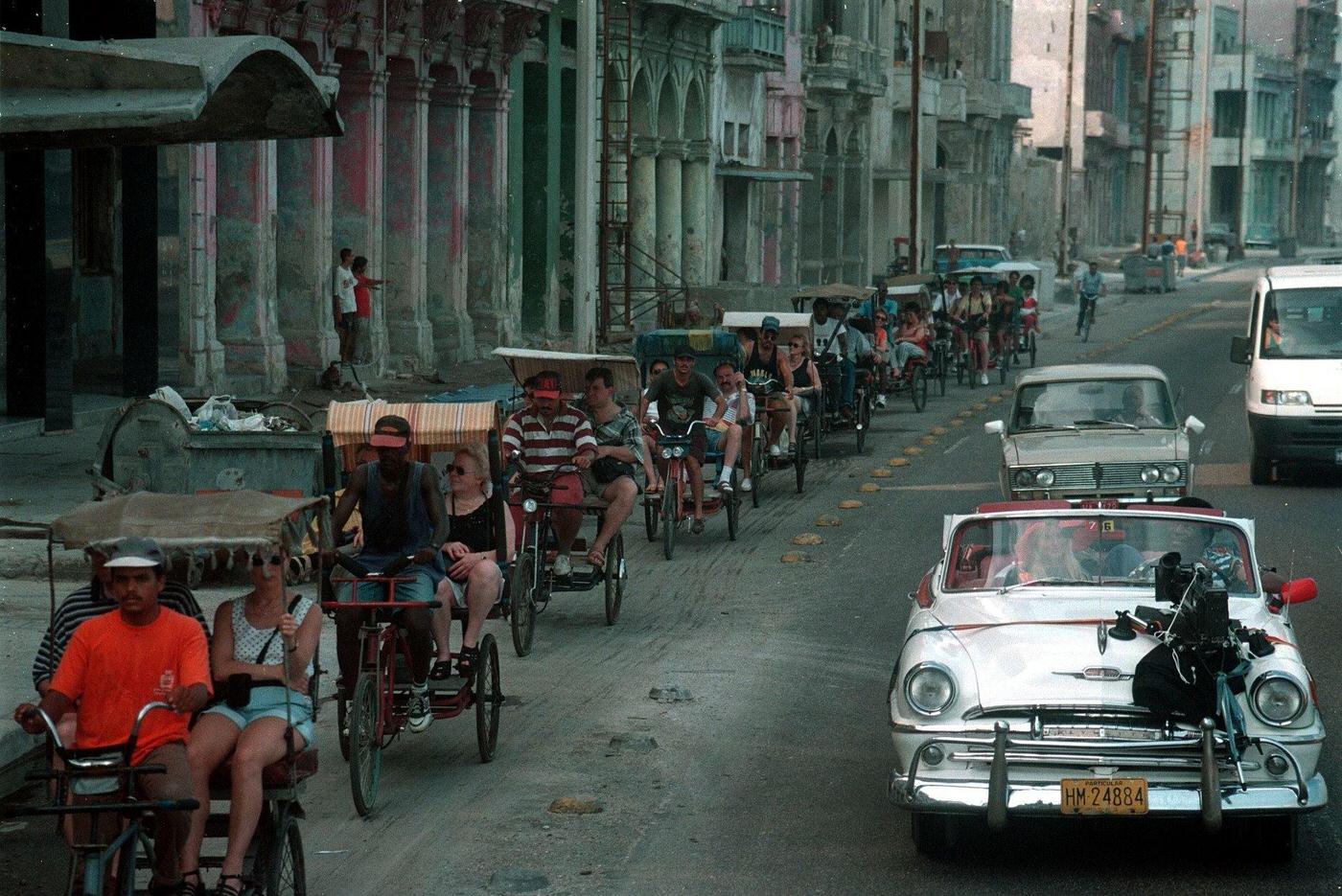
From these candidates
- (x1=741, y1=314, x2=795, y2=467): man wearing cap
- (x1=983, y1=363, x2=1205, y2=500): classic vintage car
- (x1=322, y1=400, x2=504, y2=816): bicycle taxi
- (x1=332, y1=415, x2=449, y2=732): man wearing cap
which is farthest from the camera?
(x1=741, y1=314, x2=795, y2=467): man wearing cap

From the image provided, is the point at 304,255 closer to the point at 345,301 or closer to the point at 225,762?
the point at 345,301

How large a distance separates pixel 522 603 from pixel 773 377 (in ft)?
30.6

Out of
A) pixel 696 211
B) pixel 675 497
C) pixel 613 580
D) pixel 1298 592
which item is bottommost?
pixel 613 580

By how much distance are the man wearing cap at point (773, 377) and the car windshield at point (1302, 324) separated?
4.75 metres

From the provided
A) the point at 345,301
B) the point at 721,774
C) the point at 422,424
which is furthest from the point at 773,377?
the point at 721,774

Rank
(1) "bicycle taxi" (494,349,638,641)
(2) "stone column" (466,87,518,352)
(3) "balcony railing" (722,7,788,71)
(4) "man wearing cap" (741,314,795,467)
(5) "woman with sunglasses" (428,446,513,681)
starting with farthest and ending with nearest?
(3) "balcony railing" (722,7,788,71) → (2) "stone column" (466,87,518,352) → (4) "man wearing cap" (741,314,795,467) → (1) "bicycle taxi" (494,349,638,641) → (5) "woman with sunglasses" (428,446,513,681)

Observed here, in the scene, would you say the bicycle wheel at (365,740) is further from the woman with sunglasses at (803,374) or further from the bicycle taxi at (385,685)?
the woman with sunglasses at (803,374)

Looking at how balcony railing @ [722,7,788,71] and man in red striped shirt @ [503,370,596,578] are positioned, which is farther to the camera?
balcony railing @ [722,7,788,71]

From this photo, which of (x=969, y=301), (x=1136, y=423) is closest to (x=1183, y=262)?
(x=969, y=301)

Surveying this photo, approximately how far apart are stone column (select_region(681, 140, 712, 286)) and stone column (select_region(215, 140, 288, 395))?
72.4 feet

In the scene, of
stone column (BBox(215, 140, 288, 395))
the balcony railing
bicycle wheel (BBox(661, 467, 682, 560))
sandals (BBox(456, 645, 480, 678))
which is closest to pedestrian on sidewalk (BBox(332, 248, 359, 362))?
stone column (BBox(215, 140, 288, 395))

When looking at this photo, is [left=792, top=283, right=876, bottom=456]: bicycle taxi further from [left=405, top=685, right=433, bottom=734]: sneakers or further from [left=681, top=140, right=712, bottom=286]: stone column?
[left=681, top=140, right=712, bottom=286]: stone column

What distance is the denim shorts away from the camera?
25.6 ft

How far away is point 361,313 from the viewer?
29.8m
